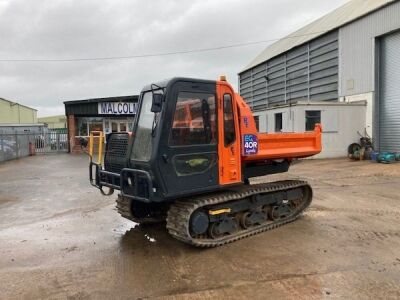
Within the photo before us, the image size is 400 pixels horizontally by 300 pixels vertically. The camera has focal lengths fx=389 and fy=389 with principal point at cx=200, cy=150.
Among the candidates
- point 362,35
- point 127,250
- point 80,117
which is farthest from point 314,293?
point 80,117

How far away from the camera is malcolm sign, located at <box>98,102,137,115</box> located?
27891 mm

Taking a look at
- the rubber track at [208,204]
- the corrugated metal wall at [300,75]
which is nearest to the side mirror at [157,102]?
the rubber track at [208,204]

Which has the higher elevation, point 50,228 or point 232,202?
point 232,202

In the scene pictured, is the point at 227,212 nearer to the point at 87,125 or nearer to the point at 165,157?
the point at 165,157

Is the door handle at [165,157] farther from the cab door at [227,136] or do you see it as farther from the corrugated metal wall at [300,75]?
the corrugated metal wall at [300,75]

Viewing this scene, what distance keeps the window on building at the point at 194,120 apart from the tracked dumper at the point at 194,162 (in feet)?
0.04

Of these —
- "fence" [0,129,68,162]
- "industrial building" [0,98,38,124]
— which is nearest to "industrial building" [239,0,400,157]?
"fence" [0,129,68,162]

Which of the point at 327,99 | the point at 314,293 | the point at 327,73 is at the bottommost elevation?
the point at 314,293

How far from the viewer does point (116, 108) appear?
28.3 metres

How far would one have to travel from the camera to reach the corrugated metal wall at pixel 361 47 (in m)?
17.8

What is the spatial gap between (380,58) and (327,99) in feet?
15.2

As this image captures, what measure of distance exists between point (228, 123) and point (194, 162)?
85 cm

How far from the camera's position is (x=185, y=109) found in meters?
5.38

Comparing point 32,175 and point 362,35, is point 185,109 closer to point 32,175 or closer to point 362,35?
point 32,175
